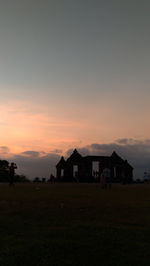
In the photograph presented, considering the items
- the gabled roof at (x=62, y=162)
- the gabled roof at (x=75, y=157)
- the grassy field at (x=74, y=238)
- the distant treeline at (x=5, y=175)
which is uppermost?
the gabled roof at (x=75, y=157)

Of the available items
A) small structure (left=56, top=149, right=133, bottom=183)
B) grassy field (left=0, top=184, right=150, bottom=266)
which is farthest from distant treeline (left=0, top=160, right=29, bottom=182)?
grassy field (left=0, top=184, right=150, bottom=266)

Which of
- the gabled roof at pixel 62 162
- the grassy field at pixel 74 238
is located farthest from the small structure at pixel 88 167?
the grassy field at pixel 74 238

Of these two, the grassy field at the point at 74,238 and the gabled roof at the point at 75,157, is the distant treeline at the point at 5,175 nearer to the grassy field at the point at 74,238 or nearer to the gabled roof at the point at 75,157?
the gabled roof at the point at 75,157

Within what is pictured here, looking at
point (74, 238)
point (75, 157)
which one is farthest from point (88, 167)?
point (74, 238)

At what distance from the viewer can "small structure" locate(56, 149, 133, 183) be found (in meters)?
42.5

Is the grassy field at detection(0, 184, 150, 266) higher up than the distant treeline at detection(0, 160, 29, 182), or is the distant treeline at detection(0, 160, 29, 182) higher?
the distant treeline at detection(0, 160, 29, 182)

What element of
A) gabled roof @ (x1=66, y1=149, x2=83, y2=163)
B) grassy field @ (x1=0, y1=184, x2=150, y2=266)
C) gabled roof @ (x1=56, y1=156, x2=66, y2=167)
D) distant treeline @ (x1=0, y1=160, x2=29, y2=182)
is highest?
gabled roof @ (x1=66, y1=149, x2=83, y2=163)

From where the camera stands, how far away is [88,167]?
1683 inches

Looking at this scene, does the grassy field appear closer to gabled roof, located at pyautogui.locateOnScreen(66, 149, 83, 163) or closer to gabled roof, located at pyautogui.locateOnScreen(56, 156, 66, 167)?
gabled roof, located at pyautogui.locateOnScreen(66, 149, 83, 163)

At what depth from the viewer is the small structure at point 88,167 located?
42.5 metres

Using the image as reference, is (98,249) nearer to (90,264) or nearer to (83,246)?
(83,246)

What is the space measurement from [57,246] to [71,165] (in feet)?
131

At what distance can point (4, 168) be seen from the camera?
45.2 meters

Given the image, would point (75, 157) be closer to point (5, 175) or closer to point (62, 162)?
point (62, 162)
